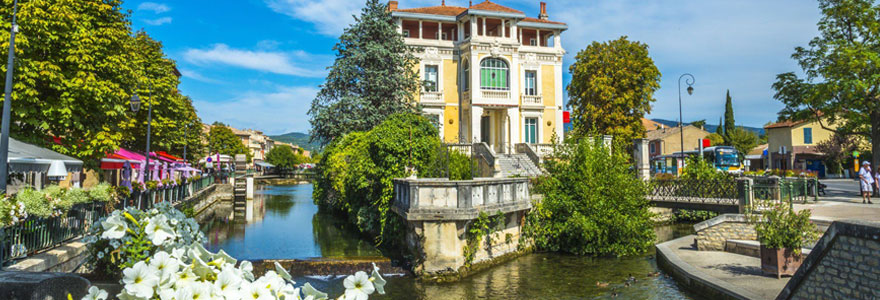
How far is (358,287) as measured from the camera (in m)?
2.32

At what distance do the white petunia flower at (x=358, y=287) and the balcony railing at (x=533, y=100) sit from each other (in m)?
32.5

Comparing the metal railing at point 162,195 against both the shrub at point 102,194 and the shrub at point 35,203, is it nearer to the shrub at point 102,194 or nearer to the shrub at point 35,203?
the shrub at point 102,194

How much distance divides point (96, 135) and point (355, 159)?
9.68 meters

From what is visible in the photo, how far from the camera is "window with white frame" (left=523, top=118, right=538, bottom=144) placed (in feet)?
112

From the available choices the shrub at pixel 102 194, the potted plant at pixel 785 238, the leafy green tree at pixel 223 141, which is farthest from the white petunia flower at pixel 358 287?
the leafy green tree at pixel 223 141

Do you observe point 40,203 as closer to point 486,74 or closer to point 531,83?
point 486,74

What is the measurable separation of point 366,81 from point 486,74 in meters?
8.15

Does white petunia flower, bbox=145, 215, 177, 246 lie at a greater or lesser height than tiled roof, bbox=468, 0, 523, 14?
lesser

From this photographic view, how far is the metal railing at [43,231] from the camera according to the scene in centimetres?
916

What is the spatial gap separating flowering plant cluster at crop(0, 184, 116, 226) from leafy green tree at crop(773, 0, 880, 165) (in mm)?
25706

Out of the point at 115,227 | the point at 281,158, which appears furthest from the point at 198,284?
the point at 281,158

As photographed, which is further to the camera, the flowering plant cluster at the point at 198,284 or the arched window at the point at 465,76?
the arched window at the point at 465,76

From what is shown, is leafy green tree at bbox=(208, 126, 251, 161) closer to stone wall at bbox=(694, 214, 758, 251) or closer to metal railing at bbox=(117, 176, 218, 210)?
metal railing at bbox=(117, 176, 218, 210)

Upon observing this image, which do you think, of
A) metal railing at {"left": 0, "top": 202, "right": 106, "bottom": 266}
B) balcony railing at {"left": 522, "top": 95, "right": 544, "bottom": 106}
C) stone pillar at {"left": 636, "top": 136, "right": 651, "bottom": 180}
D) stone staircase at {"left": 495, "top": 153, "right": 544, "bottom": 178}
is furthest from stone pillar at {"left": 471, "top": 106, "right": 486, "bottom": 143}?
metal railing at {"left": 0, "top": 202, "right": 106, "bottom": 266}
